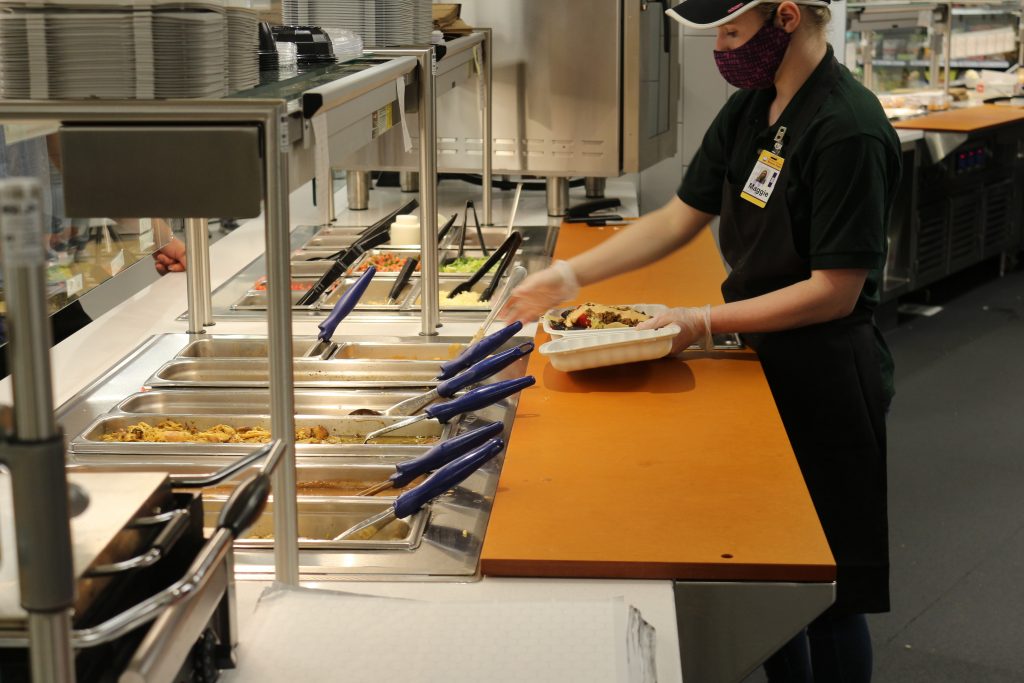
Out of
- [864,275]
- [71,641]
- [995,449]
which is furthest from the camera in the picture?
→ [995,449]

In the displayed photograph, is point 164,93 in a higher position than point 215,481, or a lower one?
higher

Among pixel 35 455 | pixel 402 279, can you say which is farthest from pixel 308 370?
pixel 35 455

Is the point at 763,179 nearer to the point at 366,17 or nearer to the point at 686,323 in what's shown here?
the point at 686,323

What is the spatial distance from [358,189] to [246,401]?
1988 mm

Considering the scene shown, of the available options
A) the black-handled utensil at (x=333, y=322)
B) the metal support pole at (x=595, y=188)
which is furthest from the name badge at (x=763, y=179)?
the metal support pole at (x=595, y=188)

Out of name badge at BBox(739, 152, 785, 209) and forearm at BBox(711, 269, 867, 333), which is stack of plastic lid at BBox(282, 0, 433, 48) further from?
forearm at BBox(711, 269, 867, 333)

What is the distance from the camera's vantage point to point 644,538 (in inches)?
58.7

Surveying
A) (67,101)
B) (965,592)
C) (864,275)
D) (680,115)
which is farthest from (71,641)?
(680,115)

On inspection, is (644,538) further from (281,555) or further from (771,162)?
(771,162)

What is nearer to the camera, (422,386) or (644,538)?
(644,538)

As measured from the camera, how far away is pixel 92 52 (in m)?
1.26

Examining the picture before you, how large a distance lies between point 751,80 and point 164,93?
120 centimetres

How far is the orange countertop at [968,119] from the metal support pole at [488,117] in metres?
2.67

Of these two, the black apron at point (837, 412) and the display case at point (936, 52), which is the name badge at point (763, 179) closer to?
the black apron at point (837, 412)
